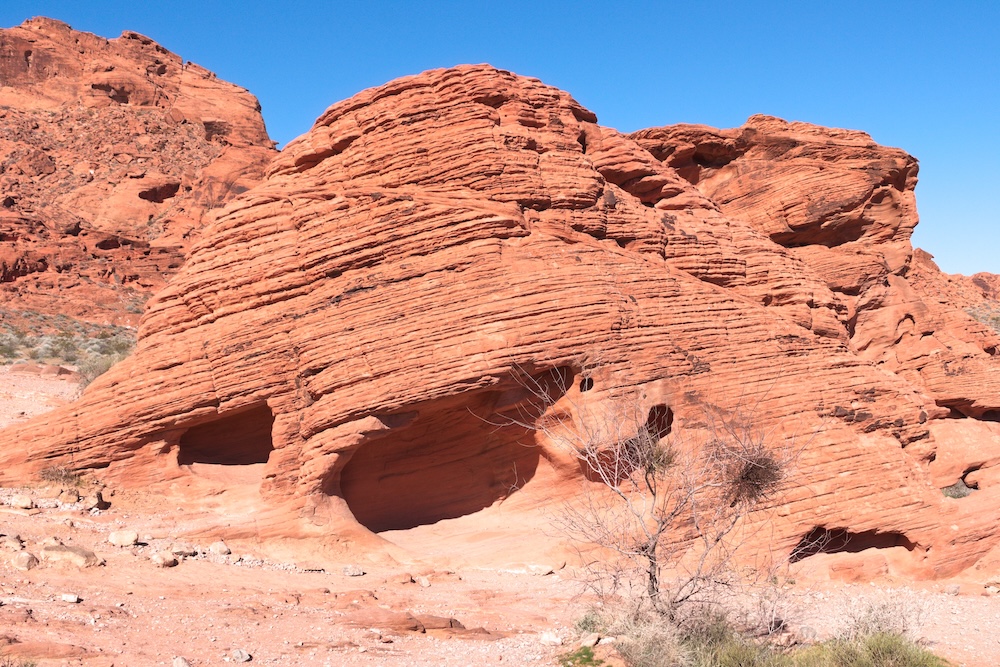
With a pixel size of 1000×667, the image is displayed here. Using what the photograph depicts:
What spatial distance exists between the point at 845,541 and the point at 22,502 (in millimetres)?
13060

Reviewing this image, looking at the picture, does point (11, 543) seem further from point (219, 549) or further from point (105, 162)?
point (105, 162)

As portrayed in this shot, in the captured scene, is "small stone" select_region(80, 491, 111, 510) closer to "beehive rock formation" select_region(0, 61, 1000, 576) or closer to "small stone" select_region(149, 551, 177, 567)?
"beehive rock formation" select_region(0, 61, 1000, 576)

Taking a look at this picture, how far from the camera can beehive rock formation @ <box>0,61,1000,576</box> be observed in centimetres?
1271

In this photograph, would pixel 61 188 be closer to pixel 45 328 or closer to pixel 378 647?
pixel 45 328

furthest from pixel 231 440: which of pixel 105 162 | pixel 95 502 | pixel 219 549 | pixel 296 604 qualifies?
pixel 105 162

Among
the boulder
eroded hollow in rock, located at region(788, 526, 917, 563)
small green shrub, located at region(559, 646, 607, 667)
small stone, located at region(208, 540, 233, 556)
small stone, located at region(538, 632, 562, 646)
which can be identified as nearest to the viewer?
small green shrub, located at region(559, 646, 607, 667)

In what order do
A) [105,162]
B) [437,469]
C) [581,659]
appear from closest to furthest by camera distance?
[581,659] → [437,469] → [105,162]

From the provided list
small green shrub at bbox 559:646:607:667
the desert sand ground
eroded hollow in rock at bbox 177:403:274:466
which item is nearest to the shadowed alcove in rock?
eroded hollow in rock at bbox 177:403:274:466

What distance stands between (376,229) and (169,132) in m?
53.7

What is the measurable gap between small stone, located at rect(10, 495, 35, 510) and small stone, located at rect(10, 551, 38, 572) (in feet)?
10.4

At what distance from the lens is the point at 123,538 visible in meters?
11.2

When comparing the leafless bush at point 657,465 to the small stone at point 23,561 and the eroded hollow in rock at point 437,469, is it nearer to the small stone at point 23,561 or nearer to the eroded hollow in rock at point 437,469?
the eroded hollow in rock at point 437,469

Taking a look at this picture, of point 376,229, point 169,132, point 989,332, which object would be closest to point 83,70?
point 169,132

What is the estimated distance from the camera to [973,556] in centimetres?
1286
